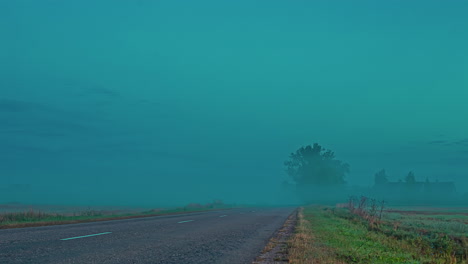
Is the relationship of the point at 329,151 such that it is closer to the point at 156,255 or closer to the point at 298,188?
the point at 298,188

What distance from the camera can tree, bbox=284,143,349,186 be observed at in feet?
411

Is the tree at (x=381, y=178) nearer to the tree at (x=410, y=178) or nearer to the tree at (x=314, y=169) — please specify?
the tree at (x=410, y=178)

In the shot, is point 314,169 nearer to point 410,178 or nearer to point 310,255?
point 410,178

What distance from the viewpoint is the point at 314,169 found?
126 meters

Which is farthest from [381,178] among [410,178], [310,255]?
[310,255]

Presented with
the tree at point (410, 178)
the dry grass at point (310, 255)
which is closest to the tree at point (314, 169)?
the tree at point (410, 178)

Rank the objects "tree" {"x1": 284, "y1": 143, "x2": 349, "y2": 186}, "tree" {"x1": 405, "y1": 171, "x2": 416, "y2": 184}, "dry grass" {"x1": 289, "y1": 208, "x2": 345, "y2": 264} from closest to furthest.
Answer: "dry grass" {"x1": 289, "y1": 208, "x2": 345, "y2": 264}, "tree" {"x1": 284, "y1": 143, "x2": 349, "y2": 186}, "tree" {"x1": 405, "y1": 171, "x2": 416, "y2": 184}

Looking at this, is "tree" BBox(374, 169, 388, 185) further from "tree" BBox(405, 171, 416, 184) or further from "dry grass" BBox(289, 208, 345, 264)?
"dry grass" BBox(289, 208, 345, 264)

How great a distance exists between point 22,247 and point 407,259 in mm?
8529

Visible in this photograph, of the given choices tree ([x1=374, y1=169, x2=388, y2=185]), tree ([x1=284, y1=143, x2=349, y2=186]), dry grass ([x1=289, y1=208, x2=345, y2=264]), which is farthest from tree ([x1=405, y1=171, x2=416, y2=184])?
dry grass ([x1=289, y1=208, x2=345, y2=264])

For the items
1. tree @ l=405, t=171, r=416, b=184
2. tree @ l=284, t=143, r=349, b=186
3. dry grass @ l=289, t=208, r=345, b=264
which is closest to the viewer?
dry grass @ l=289, t=208, r=345, b=264

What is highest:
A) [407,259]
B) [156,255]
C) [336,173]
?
[336,173]

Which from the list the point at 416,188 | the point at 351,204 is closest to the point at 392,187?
the point at 416,188

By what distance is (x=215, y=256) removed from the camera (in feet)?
29.7
